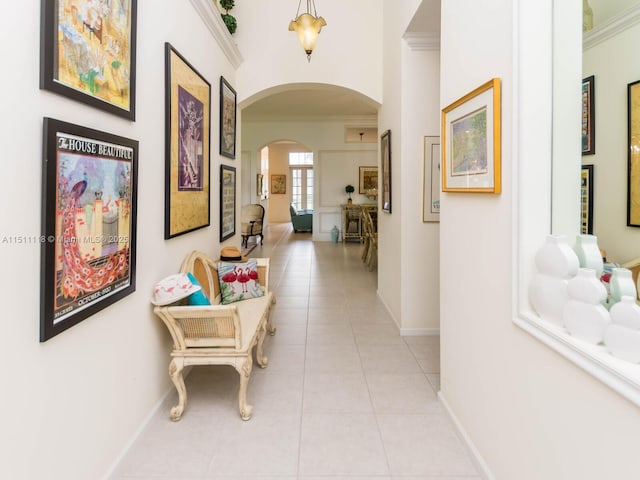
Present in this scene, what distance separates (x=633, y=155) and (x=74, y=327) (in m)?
2.21

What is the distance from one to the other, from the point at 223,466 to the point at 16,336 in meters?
1.21

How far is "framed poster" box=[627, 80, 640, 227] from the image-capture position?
1439 millimetres

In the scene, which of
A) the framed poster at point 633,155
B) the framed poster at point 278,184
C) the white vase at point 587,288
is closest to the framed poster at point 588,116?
the framed poster at point 633,155

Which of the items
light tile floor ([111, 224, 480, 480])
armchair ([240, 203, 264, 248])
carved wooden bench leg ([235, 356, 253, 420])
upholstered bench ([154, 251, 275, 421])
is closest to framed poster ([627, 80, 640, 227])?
light tile floor ([111, 224, 480, 480])

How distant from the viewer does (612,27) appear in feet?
4.97

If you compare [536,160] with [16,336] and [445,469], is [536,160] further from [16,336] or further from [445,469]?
[16,336]

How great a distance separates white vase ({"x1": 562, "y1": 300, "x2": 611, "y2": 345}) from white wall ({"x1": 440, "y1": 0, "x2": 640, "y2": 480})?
107 millimetres

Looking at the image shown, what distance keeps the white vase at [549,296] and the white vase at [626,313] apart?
0.21 m

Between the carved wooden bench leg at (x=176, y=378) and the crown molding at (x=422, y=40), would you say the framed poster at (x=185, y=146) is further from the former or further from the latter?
the crown molding at (x=422, y=40)

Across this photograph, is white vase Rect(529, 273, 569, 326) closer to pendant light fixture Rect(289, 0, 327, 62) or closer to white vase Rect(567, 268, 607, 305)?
white vase Rect(567, 268, 607, 305)

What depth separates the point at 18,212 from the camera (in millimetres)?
1345

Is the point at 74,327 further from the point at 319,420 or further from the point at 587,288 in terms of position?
the point at 587,288

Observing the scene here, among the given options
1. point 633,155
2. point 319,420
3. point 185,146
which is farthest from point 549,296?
point 185,146

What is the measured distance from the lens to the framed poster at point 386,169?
4816 millimetres
